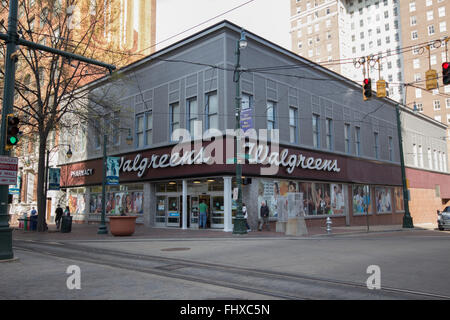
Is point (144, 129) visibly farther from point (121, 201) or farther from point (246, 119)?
point (246, 119)

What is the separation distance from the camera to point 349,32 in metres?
87.4

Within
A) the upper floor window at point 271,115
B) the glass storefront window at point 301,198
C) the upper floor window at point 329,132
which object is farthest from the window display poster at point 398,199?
the upper floor window at point 271,115

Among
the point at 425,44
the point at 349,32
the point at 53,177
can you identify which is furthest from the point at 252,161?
the point at 349,32

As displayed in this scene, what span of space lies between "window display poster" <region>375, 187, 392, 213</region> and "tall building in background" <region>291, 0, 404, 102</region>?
5047 cm

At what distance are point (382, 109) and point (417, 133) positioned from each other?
9719mm

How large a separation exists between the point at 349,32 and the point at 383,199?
62713mm

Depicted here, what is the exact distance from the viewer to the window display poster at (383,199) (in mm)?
35656

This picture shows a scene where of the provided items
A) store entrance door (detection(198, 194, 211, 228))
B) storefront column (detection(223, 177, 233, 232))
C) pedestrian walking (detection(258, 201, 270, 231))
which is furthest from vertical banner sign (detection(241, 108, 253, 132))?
store entrance door (detection(198, 194, 211, 228))

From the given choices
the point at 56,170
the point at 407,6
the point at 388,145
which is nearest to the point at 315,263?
the point at 56,170

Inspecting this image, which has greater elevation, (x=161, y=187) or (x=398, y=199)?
(x=161, y=187)

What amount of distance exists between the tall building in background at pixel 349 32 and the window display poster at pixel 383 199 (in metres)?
50.5

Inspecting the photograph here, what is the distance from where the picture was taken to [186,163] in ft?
77.7

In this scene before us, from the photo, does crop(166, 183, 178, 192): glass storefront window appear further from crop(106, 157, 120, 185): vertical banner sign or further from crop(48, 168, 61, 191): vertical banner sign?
crop(48, 168, 61, 191): vertical banner sign

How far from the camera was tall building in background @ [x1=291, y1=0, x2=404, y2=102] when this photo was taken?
81812 mm
